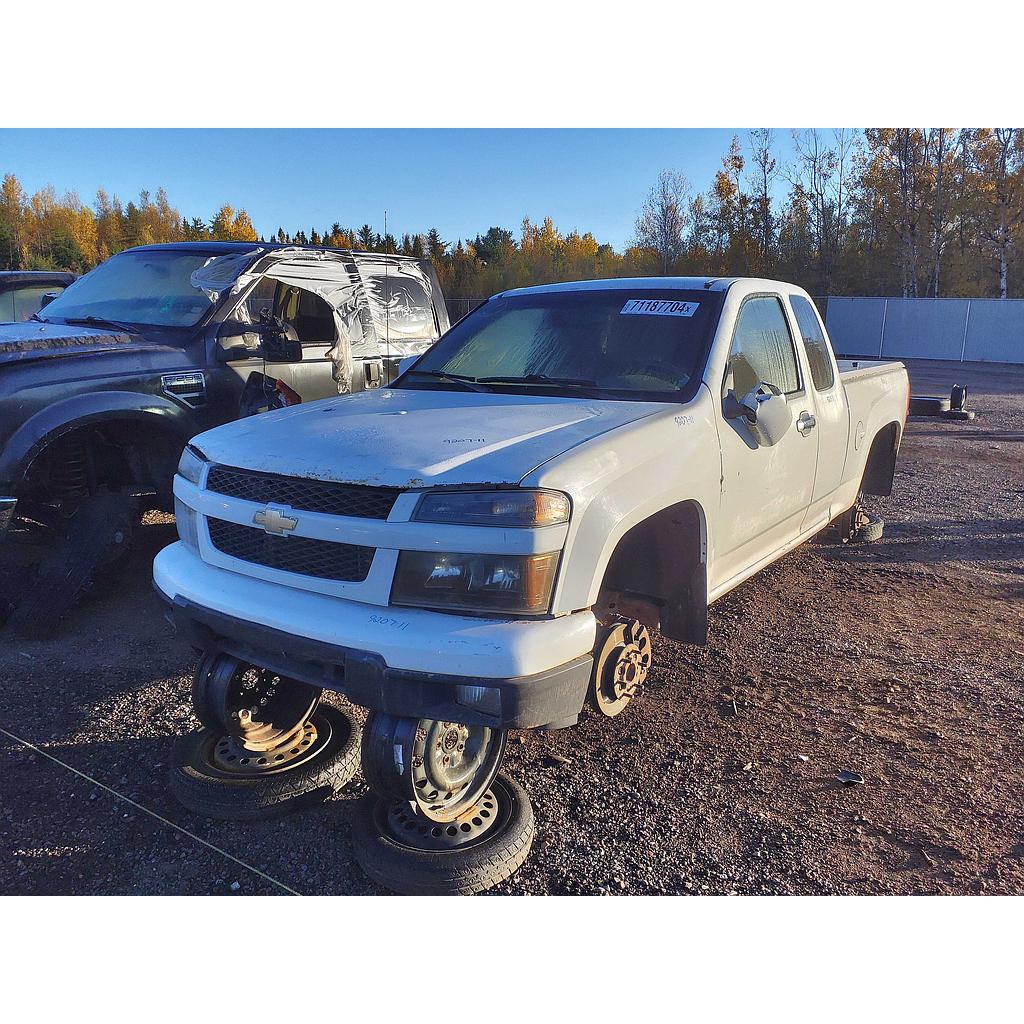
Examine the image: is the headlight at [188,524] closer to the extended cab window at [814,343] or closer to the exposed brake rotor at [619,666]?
the exposed brake rotor at [619,666]

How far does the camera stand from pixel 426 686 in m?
2.35

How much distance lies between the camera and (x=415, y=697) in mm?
2346

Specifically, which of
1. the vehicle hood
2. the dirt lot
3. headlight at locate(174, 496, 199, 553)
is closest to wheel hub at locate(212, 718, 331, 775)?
the dirt lot

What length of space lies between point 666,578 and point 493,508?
46.7 inches

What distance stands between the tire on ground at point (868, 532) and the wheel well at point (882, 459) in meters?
0.31

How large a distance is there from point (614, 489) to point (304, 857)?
1597 millimetres

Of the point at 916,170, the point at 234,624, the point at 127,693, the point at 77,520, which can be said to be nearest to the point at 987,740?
the point at 234,624

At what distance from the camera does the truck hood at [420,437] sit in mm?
2525

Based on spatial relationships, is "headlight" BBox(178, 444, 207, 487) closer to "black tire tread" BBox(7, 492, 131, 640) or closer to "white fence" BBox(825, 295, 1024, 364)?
"black tire tread" BBox(7, 492, 131, 640)

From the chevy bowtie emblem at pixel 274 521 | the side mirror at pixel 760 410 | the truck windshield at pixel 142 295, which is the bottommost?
the chevy bowtie emblem at pixel 274 521

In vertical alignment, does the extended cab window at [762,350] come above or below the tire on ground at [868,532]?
above

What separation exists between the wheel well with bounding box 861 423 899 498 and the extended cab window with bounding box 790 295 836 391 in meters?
1.45

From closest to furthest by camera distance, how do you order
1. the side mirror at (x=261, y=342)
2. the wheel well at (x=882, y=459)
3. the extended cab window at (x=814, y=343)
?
the extended cab window at (x=814, y=343) < the side mirror at (x=261, y=342) < the wheel well at (x=882, y=459)

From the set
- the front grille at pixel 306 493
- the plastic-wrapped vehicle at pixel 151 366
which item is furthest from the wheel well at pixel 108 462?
the front grille at pixel 306 493
